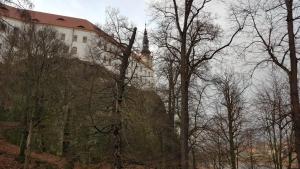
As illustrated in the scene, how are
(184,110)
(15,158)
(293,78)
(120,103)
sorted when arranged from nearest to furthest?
(293,78) → (120,103) → (184,110) → (15,158)

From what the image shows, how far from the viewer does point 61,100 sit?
1107 inches

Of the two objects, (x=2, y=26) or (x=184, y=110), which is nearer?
(x=2, y=26)

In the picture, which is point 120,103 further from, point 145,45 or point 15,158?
point 15,158

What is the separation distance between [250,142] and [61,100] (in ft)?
53.2

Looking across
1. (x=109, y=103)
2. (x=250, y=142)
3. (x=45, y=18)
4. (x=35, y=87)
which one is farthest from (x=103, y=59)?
(x=45, y=18)

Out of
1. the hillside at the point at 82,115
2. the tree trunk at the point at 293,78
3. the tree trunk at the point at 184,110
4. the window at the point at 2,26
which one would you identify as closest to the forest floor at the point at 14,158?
the hillside at the point at 82,115

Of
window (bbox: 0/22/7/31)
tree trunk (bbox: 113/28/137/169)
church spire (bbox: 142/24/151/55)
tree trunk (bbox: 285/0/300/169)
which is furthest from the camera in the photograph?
church spire (bbox: 142/24/151/55)

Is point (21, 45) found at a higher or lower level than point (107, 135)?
higher

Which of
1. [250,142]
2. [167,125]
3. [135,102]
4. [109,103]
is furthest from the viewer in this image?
[250,142]

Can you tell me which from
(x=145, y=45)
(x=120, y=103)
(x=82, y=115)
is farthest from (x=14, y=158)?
(x=145, y=45)

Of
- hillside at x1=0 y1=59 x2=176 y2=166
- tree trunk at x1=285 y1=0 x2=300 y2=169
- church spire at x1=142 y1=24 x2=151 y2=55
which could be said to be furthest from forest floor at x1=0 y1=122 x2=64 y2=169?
tree trunk at x1=285 y1=0 x2=300 y2=169

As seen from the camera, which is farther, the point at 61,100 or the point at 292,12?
the point at 61,100

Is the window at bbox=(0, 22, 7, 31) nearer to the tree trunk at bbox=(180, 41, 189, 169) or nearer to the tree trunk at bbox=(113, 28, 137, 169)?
the tree trunk at bbox=(113, 28, 137, 169)

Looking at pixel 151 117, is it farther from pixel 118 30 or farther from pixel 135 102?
pixel 118 30
